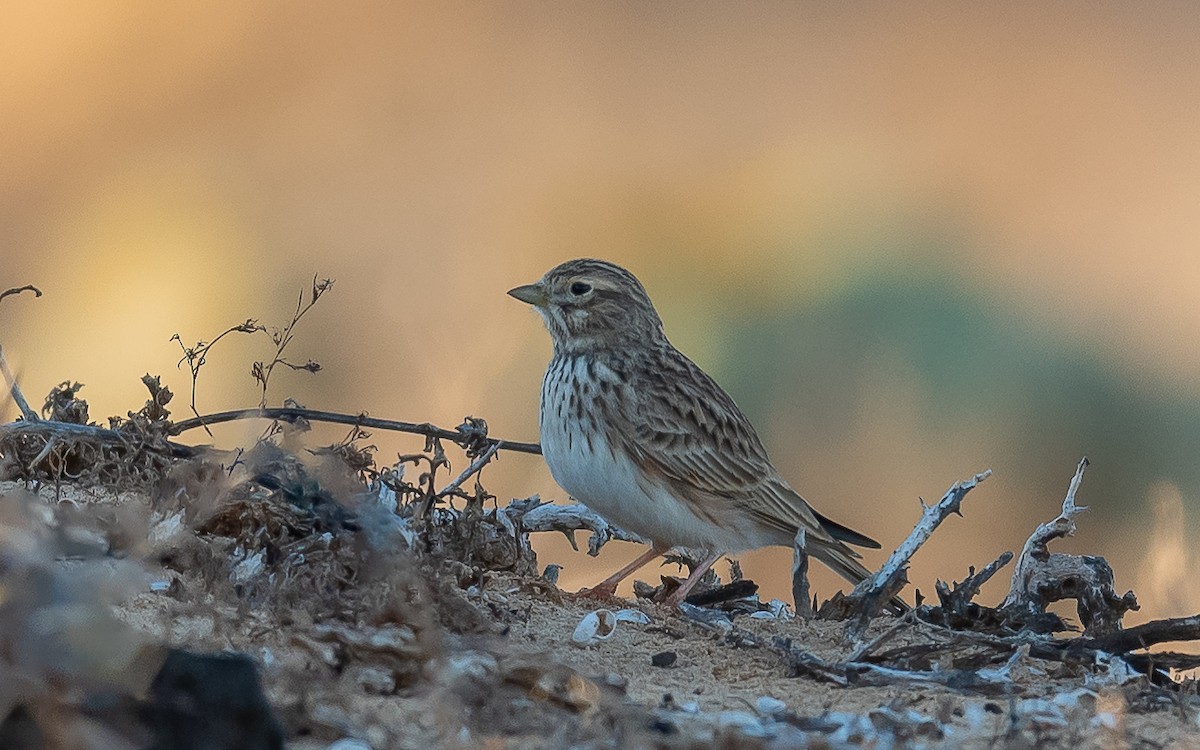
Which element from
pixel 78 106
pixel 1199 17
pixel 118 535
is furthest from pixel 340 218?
pixel 118 535

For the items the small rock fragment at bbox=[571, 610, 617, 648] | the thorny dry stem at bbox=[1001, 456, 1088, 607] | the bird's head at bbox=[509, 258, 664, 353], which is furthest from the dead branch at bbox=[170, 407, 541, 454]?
the bird's head at bbox=[509, 258, 664, 353]

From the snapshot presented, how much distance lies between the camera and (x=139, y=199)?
10.4 meters

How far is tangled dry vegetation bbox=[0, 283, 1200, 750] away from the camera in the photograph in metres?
2.71

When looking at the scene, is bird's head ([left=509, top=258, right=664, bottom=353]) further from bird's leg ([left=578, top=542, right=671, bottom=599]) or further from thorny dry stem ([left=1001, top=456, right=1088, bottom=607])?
thorny dry stem ([left=1001, top=456, right=1088, bottom=607])

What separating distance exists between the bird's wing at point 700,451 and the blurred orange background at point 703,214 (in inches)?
38.3

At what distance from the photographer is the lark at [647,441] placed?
5.72 meters

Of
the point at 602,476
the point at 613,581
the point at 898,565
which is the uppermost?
the point at 602,476

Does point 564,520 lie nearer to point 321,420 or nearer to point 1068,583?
point 321,420

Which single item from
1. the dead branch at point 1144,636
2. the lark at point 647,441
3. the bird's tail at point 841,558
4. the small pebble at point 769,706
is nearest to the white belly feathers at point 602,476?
the lark at point 647,441

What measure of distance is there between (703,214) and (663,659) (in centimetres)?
784

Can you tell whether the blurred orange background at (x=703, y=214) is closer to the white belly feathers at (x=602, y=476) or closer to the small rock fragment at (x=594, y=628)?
the white belly feathers at (x=602, y=476)

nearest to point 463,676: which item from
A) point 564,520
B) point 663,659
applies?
point 663,659

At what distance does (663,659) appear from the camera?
402 centimetres

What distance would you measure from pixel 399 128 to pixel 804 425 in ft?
13.4
